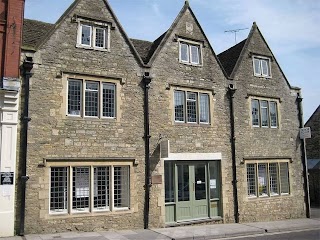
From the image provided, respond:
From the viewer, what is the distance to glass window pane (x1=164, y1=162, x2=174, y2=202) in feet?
50.1

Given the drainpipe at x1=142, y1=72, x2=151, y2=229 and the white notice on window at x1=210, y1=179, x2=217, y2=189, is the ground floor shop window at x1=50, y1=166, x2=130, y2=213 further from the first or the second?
the white notice on window at x1=210, y1=179, x2=217, y2=189

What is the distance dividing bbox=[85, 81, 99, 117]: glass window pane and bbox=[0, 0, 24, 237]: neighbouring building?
2.69 metres

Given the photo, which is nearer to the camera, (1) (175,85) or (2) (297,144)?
(1) (175,85)

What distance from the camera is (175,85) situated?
16.1m

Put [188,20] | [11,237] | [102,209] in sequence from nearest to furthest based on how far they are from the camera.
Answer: [11,237], [102,209], [188,20]

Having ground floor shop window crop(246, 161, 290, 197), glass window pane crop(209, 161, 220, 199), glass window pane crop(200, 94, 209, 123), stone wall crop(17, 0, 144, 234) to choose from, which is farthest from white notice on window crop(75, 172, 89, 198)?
ground floor shop window crop(246, 161, 290, 197)

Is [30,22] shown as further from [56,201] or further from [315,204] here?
[315,204]

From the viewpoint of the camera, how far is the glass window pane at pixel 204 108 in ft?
55.2

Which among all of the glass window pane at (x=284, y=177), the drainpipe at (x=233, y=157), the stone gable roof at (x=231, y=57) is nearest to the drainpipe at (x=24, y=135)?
the drainpipe at (x=233, y=157)

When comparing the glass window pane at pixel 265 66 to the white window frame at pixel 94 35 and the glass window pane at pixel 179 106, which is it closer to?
the glass window pane at pixel 179 106

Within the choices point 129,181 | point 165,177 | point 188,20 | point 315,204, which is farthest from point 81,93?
point 315,204

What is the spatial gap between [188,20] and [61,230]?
37.6ft

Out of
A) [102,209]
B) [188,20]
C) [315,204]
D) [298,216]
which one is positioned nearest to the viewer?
[102,209]

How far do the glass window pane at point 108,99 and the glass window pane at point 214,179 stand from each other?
18.6 feet
